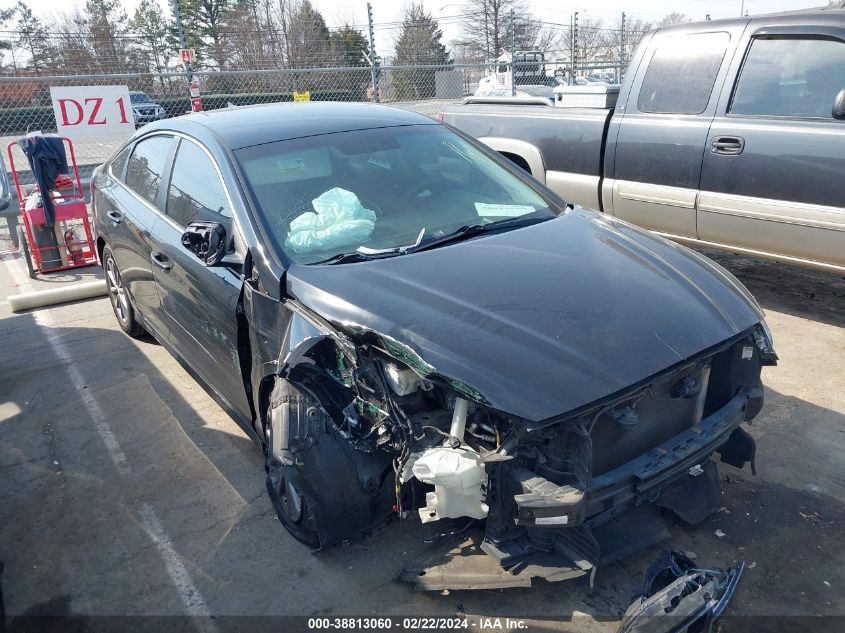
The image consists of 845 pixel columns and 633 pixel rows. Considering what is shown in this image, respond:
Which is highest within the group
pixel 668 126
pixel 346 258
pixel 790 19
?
pixel 790 19

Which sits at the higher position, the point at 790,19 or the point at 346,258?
the point at 790,19

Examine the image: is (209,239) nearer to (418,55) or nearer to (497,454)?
(497,454)

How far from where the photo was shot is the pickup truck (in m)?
4.74

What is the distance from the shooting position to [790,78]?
494 cm

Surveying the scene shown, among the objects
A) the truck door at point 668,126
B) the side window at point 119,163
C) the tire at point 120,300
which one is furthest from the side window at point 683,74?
the tire at point 120,300

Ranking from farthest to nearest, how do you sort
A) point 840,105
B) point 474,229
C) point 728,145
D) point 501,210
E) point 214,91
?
point 214,91, point 728,145, point 840,105, point 501,210, point 474,229

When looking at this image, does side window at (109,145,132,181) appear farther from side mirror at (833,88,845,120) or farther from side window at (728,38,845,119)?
side mirror at (833,88,845,120)

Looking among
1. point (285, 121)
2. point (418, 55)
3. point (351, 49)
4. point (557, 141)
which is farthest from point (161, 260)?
point (418, 55)

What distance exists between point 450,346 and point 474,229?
3.67 feet

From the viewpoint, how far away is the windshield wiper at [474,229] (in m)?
3.28

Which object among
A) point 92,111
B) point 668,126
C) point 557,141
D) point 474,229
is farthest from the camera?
point 92,111

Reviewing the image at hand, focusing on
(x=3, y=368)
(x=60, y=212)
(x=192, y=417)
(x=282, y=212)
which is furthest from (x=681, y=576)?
(x=60, y=212)

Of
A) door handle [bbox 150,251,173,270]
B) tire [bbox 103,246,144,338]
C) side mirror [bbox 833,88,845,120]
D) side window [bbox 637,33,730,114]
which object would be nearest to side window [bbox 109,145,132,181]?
tire [bbox 103,246,144,338]

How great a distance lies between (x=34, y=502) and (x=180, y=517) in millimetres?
843
